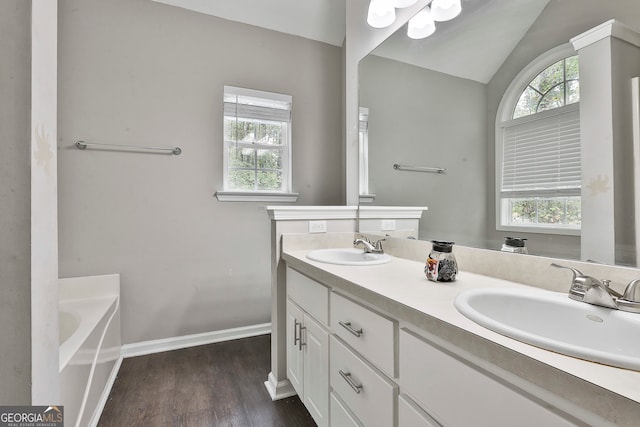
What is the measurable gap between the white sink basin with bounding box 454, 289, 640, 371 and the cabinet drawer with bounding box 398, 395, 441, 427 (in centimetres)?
27

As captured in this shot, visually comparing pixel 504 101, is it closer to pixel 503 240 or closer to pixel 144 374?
pixel 503 240

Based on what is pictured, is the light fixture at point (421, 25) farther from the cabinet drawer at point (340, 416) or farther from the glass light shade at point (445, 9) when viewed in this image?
the cabinet drawer at point (340, 416)

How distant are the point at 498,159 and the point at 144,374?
2383mm

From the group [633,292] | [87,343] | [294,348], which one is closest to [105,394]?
[87,343]

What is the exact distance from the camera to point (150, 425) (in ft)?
4.93

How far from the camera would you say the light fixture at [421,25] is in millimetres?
1507

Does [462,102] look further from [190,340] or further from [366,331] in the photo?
[190,340]

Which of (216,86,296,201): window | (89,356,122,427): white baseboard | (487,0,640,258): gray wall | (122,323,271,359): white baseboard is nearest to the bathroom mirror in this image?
(487,0,640,258): gray wall

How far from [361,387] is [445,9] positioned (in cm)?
166

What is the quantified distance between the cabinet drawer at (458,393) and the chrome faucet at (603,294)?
0.39 meters

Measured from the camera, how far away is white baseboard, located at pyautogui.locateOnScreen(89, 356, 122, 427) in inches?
59.1

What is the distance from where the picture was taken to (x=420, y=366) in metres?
0.74

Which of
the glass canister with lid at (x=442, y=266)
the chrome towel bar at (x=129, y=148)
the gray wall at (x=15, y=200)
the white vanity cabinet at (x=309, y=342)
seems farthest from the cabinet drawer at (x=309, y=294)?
the chrome towel bar at (x=129, y=148)

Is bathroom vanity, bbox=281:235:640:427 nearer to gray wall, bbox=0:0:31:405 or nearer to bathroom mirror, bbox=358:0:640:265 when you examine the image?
bathroom mirror, bbox=358:0:640:265
